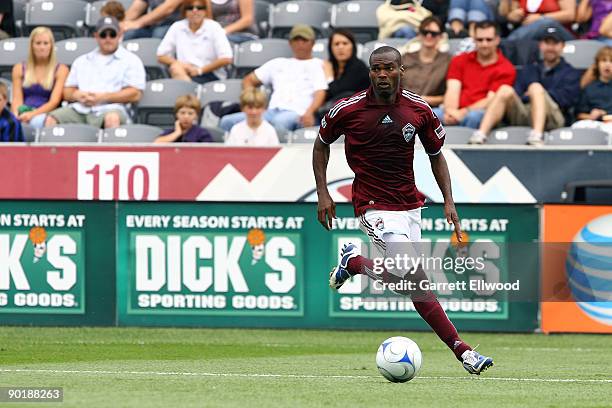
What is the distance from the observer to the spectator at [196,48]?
17.0 m

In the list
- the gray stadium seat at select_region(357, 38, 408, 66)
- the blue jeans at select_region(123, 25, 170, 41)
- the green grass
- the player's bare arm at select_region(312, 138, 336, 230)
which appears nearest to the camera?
the green grass

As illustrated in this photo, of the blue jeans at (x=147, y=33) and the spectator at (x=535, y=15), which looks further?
the blue jeans at (x=147, y=33)

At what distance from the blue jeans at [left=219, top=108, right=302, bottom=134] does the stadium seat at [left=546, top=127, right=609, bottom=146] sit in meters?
3.04

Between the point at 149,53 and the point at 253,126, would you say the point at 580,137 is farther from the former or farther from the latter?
the point at 149,53

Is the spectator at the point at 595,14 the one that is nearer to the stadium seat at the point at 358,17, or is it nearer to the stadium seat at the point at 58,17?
the stadium seat at the point at 358,17

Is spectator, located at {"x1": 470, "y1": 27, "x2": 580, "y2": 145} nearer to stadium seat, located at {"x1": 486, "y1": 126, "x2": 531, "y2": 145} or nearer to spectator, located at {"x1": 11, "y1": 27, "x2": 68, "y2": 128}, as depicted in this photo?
stadium seat, located at {"x1": 486, "y1": 126, "x2": 531, "y2": 145}

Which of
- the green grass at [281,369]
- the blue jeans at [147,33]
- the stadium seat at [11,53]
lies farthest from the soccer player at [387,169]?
the stadium seat at [11,53]

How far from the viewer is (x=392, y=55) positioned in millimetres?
8641

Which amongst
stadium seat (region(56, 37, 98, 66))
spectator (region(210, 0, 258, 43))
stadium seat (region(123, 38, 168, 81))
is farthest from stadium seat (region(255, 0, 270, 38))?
stadium seat (region(56, 37, 98, 66))

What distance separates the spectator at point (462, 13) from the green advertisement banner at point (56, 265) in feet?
17.5

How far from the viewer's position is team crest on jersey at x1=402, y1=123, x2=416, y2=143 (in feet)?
29.5

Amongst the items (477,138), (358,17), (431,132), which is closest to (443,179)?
(431,132)

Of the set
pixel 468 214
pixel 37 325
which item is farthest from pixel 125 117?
pixel 468 214

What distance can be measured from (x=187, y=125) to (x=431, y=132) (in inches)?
254
